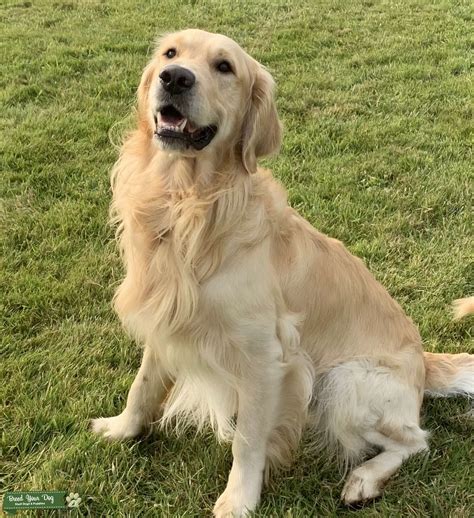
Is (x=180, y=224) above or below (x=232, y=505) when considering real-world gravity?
above

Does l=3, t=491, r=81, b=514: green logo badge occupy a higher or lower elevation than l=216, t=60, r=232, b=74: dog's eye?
lower

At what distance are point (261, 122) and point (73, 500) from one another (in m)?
1.68

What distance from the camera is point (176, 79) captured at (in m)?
2.16

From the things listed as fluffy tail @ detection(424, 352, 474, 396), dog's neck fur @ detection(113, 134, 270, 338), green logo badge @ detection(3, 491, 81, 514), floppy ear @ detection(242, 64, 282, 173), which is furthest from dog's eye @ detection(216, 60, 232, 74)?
green logo badge @ detection(3, 491, 81, 514)

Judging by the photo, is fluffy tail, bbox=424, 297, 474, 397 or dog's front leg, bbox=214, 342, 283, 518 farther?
fluffy tail, bbox=424, 297, 474, 397

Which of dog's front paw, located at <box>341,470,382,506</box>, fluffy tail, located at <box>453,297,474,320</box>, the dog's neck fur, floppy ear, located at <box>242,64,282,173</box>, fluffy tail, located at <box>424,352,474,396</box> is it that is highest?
floppy ear, located at <box>242,64,282,173</box>

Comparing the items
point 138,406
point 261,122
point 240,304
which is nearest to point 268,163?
point 261,122

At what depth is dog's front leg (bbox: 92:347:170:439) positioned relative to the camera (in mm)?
2738

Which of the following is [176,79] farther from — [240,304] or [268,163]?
[268,163]

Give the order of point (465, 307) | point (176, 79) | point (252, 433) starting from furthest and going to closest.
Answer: point (465, 307), point (252, 433), point (176, 79)

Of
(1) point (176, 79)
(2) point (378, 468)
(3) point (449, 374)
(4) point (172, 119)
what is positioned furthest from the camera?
(3) point (449, 374)

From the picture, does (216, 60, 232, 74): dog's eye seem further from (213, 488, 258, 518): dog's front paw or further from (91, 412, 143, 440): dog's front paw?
(213, 488, 258, 518): dog's front paw

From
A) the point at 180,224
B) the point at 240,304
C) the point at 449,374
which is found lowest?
the point at 449,374

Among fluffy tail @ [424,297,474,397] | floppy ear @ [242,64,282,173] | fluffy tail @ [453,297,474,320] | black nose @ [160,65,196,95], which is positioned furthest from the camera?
fluffy tail @ [453,297,474,320]
